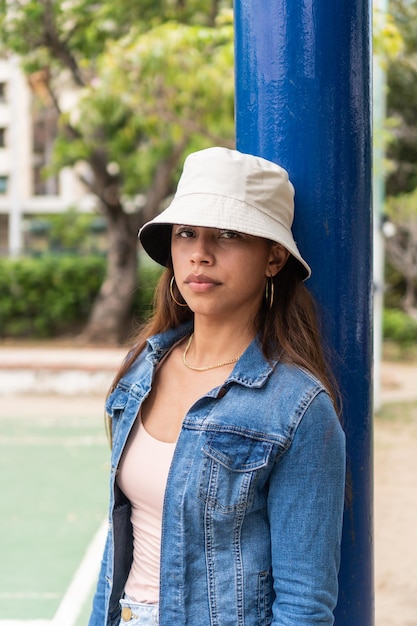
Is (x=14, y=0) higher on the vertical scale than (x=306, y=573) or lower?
higher

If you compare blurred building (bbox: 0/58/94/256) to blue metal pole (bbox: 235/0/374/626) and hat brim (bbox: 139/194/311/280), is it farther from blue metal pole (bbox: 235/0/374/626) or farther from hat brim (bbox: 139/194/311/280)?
hat brim (bbox: 139/194/311/280)

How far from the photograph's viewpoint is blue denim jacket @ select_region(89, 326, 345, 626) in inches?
59.3

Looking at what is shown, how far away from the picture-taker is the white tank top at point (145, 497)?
1.67 m

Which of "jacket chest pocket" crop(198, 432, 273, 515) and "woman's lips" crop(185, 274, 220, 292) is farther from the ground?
"woman's lips" crop(185, 274, 220, 292)

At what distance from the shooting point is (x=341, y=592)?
1.92 m

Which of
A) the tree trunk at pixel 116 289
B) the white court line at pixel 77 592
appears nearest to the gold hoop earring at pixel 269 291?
the white court line at pixel 77 592

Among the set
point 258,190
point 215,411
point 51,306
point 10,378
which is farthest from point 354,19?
point 51,306

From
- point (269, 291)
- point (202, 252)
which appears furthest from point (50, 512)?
point (202, 252)

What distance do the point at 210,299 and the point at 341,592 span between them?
0.77 m

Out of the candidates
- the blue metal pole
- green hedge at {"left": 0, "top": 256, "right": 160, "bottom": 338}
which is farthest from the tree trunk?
the blue metal pole

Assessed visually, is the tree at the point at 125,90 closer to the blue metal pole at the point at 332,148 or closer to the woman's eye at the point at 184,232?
the blue metal pole at the point at 332,148

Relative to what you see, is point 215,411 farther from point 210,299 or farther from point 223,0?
point 223,0

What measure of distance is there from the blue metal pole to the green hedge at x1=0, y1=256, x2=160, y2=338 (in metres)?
14.2

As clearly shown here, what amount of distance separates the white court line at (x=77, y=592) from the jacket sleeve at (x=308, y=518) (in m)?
2.94
